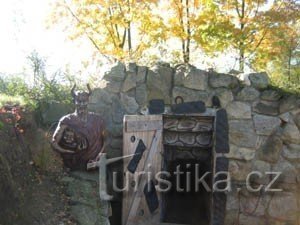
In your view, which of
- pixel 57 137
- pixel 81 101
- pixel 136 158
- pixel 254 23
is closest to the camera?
pixel 57 137

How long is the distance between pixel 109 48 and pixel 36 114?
603 centimetres

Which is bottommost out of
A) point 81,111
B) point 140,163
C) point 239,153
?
point 140,163

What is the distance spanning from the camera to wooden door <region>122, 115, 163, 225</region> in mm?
5629

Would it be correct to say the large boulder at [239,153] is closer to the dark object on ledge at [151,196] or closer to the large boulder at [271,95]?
the large boulder at [271,95]

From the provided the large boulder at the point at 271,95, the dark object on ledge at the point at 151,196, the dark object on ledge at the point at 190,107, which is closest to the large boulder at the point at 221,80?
the dark object on ledge at the point at 190,107

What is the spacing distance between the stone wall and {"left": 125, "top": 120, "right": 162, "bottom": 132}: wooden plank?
0.32m

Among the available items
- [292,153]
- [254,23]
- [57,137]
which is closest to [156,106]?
[57,137]

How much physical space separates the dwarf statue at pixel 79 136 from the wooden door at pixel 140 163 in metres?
0.77

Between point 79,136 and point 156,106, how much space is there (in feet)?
5.21

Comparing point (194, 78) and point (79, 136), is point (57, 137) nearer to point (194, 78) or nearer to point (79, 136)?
point (79, 136)

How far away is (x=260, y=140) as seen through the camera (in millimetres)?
5922

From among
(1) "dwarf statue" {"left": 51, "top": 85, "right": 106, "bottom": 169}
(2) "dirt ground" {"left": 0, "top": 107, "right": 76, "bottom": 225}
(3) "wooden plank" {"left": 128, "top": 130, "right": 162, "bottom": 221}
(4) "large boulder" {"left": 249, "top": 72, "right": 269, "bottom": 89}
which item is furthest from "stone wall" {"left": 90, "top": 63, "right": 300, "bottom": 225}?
(2) "dirt ground" {"left": 0, "top": 107, "right": 76, "bottom": 225}

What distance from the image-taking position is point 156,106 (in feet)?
19.4

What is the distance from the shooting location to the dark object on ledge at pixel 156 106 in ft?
19.4
